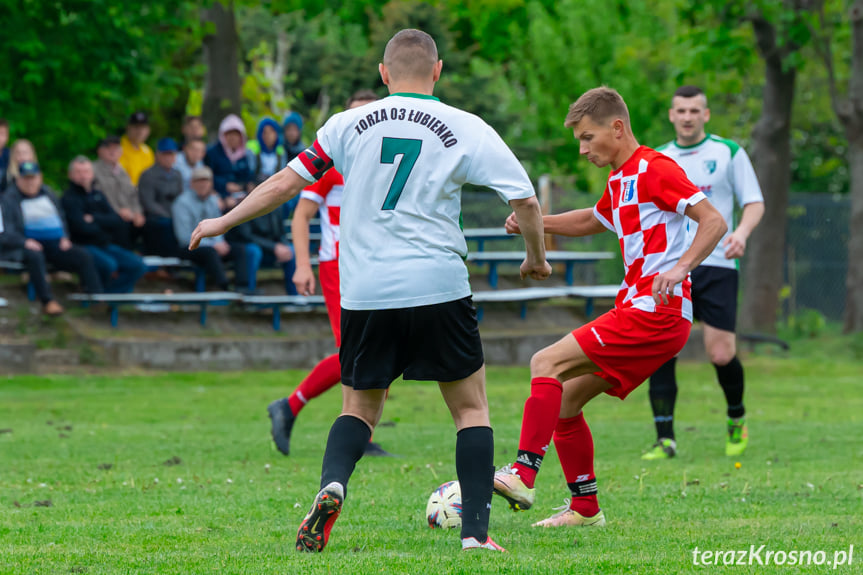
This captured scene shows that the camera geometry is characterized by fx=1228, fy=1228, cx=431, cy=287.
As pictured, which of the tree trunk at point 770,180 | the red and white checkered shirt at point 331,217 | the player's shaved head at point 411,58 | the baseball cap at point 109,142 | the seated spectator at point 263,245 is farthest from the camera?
the tree trunk at point 770,180

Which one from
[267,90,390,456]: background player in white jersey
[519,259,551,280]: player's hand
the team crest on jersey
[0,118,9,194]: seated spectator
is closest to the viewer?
[519,259,551,280]: player's hand

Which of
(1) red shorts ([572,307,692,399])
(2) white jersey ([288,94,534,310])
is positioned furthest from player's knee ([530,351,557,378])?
(2) white jersey ([288,94,534,310])

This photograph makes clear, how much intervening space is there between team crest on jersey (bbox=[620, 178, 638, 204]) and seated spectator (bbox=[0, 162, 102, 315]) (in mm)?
10861

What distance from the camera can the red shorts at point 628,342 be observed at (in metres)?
6.02

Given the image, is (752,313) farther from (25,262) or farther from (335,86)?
(335,86)

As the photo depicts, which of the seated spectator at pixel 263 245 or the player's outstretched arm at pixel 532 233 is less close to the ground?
the player's outstretched arm at pixel 532 233

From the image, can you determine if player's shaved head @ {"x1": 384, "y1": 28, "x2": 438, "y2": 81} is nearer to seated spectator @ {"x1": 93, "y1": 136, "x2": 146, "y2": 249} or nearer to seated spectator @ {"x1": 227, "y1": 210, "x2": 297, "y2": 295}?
seated spectator @ {"x1": 93, "y1": 136, "x2": 146, "y2": 249}

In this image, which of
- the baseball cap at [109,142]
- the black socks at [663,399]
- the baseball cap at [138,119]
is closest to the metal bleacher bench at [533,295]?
the baseball cap at [138,119]

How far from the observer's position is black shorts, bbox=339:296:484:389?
16.9 ft

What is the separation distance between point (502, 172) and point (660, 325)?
1.48m

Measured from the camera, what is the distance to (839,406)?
1325cm

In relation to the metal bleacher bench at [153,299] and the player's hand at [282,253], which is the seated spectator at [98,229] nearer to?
the metal bleacher bench at [153,299]

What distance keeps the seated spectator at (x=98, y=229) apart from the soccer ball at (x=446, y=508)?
37.3 feet

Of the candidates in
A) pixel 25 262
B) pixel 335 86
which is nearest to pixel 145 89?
pixel 25 262
